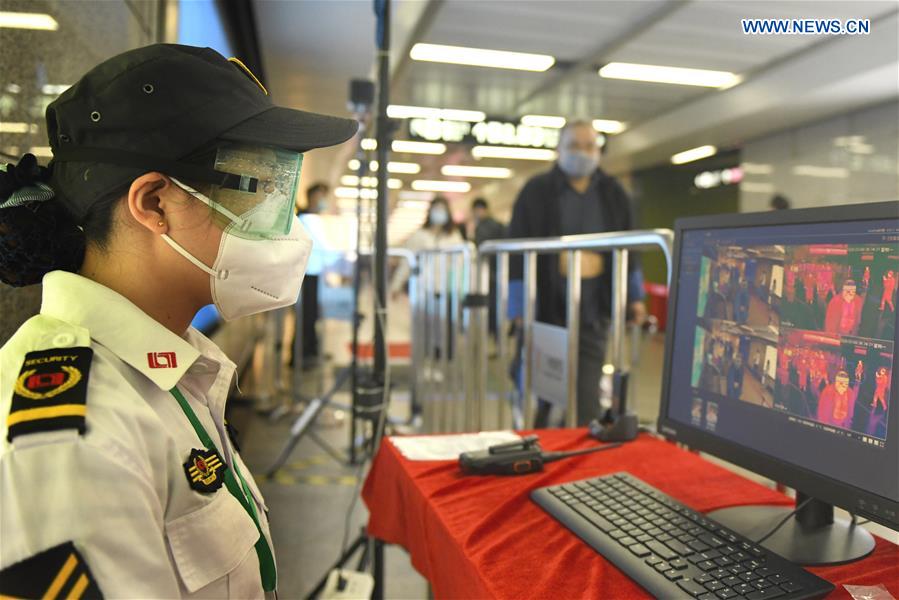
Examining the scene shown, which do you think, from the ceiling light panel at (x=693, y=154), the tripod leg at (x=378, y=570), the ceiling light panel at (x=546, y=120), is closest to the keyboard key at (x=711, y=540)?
the tripod leg at (x=378, y=570)

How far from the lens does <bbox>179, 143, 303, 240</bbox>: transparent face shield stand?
2.78 ft

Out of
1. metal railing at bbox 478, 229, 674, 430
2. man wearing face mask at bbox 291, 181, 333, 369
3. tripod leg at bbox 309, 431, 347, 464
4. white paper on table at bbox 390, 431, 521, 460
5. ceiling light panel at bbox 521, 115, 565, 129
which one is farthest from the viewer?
ceiling light panel at bbox 521, 115, 565, 129

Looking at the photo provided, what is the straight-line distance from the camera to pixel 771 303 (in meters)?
0.97

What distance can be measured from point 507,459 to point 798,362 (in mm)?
584

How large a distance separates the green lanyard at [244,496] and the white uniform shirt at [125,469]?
0.02m

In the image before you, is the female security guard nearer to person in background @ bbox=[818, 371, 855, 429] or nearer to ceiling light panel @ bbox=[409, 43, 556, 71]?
person in background @ bbox=[818, 371, 855, 429]

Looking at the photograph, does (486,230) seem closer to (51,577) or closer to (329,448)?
(329,448)

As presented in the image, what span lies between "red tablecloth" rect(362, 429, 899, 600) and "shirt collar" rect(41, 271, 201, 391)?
0.52 metres

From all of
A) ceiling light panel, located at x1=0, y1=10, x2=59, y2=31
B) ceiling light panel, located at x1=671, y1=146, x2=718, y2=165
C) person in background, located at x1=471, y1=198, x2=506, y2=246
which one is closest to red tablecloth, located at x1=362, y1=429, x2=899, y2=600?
ceiling light panel, located at x1=0, y1=10, x2=59, y2=31

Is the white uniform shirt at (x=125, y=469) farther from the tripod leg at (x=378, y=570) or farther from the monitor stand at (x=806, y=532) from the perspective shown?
the tripod leg at (x=378, y=570)

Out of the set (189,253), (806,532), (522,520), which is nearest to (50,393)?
(189,253)

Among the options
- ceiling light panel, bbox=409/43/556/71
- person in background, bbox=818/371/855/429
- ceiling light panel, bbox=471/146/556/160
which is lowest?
person in background, bbox=818/371/855/429

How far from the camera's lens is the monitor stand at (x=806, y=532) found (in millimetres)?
907

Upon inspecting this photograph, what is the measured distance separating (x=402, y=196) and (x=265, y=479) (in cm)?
1838
